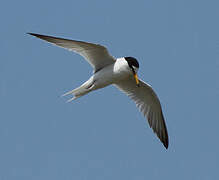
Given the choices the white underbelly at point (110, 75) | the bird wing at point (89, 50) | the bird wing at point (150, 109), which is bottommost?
the bird wing at point (150, 109)

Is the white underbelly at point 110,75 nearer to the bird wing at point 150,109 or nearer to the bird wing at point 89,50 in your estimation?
the bird wing at point 89,50

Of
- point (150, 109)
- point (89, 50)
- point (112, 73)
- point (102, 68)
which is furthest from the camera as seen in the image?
point (150, 109)

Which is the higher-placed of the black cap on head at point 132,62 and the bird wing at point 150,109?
the black cap on head at point 132,62

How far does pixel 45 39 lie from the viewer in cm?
929

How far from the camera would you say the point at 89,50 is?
389 inches

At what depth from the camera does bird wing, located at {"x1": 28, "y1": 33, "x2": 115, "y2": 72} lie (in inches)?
370

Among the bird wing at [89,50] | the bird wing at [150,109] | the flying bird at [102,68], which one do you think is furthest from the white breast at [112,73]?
the bird wing at [150,109]

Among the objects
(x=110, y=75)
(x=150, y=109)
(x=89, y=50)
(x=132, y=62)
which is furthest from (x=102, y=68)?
(x=150, y=109)

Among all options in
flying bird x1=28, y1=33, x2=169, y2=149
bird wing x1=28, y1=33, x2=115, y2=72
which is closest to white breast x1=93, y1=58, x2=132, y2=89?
flying bird x1=28, y1=33, x2=169, y2=149

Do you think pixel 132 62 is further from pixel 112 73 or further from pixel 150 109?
pixel 150 109

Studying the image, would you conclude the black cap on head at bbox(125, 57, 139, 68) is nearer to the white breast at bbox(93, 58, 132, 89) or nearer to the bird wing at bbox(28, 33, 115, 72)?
the white breast at bbox(93, 58, 132, 89)

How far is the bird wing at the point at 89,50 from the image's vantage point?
9.39 m

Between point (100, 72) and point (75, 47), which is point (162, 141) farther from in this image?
point (75, 47)

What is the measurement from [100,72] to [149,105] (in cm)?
195
